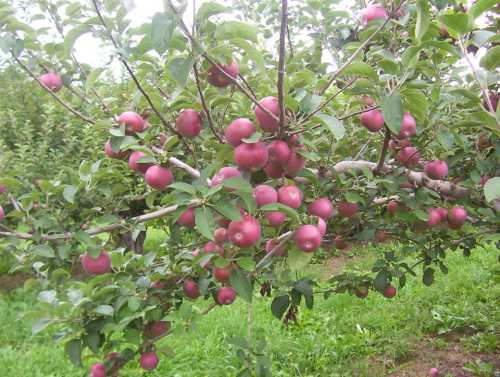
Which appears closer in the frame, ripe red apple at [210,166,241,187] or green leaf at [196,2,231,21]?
green leaf at [196,2,231,21]

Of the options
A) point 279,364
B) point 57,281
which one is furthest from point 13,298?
point 57,281

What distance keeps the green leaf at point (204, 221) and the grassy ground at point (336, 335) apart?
211 cm

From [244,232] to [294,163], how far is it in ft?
0.67

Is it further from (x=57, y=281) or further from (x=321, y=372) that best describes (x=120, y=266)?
(x=321, y=372)

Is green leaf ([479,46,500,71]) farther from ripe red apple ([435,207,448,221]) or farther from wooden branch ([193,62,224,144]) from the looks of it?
wooden branch ([193,62,224,144])

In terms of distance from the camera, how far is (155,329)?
1.56 metres

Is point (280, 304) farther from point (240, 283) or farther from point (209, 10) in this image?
point (209, 10)

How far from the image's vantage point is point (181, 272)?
158cm

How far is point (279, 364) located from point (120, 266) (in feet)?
6.47

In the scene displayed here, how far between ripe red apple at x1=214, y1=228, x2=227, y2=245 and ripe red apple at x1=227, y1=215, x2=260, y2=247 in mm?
157

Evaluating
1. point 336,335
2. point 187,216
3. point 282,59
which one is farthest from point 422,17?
point 336,335

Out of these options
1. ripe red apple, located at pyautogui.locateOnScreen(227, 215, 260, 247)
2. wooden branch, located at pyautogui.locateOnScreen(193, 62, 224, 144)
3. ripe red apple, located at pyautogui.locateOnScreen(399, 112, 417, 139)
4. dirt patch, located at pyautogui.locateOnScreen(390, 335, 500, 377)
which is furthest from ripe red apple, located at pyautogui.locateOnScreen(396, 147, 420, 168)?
dirt patch, located at pyautogui.locateOnScreen(390, 335, 500, 377)

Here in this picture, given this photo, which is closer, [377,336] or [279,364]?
[279,364]

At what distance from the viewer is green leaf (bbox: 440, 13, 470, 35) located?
40.7 inches
